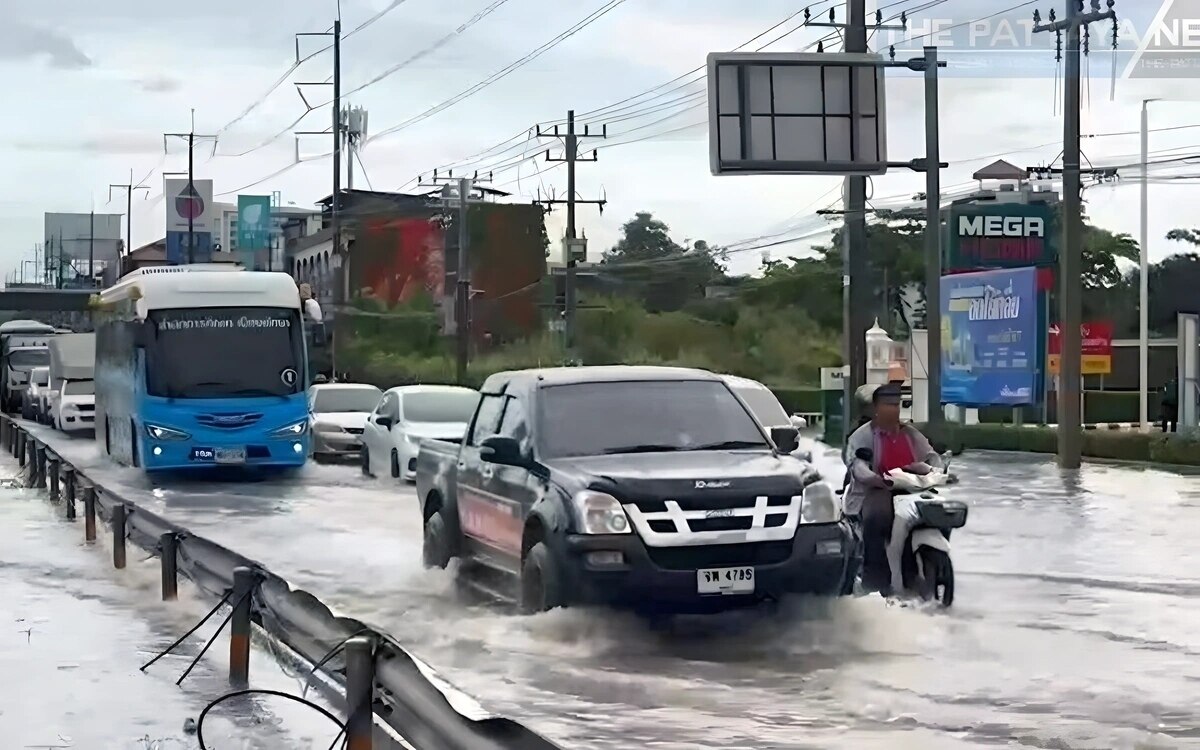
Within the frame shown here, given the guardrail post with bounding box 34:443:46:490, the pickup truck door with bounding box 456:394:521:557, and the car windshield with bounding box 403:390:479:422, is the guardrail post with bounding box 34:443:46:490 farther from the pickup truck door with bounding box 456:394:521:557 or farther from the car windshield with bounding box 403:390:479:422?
the pickup truck door with bounding box 456:394:521:557

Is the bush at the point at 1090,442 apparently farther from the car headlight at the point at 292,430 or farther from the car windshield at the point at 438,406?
the car headlight at the point at 292,430

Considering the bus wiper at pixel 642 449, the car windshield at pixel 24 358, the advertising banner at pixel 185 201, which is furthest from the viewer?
the advertising banner at pixel 185 201

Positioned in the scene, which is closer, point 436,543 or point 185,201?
point 436,543

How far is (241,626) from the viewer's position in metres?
9.33

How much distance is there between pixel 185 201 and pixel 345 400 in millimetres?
61128

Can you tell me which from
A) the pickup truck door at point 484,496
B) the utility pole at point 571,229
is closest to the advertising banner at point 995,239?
the utility pole at point 571,229

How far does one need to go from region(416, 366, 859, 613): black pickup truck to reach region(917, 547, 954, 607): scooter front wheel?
61 cm

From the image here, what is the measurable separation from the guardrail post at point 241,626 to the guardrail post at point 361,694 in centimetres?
302

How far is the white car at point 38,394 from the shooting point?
59.7 metres

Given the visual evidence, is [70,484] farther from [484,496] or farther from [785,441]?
[785,441]

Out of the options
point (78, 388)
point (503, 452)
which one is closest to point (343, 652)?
point (503, 452)

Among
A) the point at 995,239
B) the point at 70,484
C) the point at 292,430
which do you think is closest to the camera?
the point at 70,484

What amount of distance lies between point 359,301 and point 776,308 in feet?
69.3

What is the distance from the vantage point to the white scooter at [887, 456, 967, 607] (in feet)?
39.0
